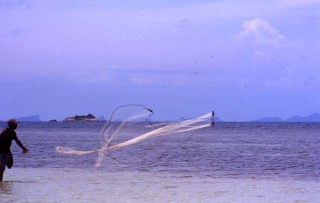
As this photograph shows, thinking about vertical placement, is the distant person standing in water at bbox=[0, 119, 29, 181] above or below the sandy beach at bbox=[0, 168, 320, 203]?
above

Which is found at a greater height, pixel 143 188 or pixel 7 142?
pixel 7 142

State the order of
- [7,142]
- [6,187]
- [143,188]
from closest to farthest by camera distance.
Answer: [6,187] < [7,142] < [143,188]

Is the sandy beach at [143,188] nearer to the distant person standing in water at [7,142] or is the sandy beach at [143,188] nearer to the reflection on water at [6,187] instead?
the reflection on water at [6,187]

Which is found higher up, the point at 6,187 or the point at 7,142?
the point at 7,142

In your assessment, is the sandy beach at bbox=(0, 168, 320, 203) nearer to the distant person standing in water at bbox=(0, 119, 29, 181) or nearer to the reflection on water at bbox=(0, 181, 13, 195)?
the reflection on water at bbox=(0, 181, 13, 195)

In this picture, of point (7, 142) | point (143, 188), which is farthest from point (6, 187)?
point (143, 188)

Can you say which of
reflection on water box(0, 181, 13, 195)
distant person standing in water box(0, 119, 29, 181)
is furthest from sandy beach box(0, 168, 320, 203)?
distant person standing in water box(0, 119, 29, 181)

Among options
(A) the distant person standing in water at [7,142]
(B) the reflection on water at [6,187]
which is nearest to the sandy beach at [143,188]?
(B) the reflection on water at [6,187]

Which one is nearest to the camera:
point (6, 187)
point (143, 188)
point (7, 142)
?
point (6, 187)

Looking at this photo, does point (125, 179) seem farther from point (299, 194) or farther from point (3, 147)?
point (299, 194)

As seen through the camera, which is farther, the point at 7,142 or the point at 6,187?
the point at 7,142

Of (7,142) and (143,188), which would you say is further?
(143,188)

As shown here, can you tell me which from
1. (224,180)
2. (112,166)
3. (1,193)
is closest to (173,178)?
(224,180)

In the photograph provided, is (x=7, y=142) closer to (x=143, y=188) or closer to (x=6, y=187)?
(x=6, y=187)
